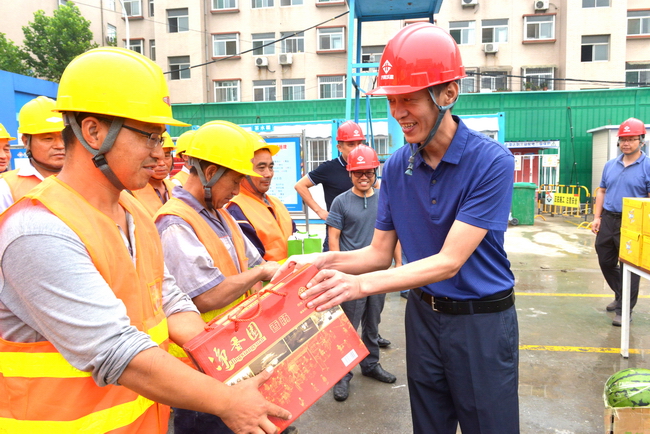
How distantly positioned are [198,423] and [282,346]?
0.98 meters

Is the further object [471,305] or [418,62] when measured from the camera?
[471,305]

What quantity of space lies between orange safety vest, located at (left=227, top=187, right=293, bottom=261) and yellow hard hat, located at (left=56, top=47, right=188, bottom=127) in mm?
1997

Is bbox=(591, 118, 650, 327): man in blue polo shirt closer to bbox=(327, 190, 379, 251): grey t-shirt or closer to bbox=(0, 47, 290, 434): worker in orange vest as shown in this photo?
bbox=(327, 190, 379, 251): grey t-shirt

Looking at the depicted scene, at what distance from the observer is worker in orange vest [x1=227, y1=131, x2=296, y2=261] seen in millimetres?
3496

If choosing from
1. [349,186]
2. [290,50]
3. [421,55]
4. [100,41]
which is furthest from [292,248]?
[100,41]

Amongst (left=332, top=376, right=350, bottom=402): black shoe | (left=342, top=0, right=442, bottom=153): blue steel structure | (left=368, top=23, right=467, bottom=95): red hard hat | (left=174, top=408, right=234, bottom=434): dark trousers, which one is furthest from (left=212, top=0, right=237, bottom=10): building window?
(left=174, top=408, right=234, bottom=434): dark trousers

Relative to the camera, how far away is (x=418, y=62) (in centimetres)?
198

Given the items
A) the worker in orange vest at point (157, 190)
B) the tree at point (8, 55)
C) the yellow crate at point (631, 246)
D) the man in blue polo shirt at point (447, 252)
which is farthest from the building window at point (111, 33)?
the man in blue polo shirt at point (447, 252)

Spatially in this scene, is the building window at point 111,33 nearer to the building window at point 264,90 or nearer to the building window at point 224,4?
the building window at point 224,4

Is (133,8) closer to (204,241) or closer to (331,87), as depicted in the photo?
(331,87)

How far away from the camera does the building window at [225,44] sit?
88.7ft

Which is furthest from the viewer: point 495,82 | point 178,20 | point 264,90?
point 178,20

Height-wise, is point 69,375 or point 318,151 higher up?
point 318,151

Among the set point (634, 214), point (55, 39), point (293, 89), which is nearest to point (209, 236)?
point (634, 214)
